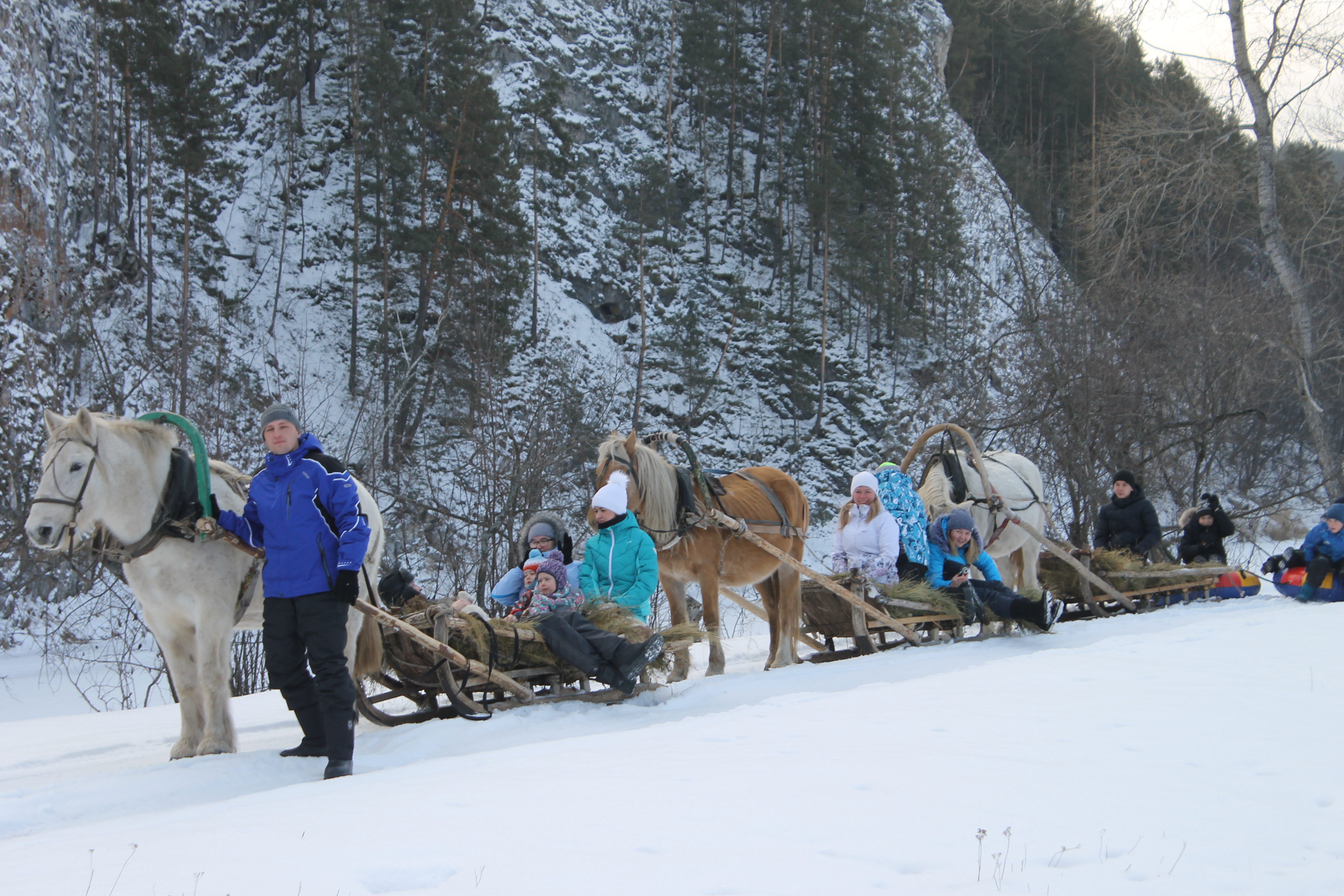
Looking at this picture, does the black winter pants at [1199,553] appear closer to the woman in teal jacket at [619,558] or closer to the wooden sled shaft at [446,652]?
the woman in teal jacket at [619,558]

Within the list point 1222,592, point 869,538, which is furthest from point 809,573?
point 1222,592

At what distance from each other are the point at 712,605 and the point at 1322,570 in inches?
292

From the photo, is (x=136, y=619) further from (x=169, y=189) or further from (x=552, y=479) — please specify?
(x=169, y=189)

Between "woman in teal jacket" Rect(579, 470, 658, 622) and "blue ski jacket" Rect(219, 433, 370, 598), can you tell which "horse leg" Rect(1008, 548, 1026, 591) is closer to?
"woman in teal jacket" Rect(579, 470, 658, 622)

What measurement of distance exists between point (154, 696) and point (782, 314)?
20015 millimetres

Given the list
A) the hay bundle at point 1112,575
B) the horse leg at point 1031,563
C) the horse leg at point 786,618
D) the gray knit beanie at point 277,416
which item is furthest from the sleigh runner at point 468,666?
the hay bundle at point 1112,575

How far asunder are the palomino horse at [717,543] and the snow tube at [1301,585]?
19.9 ft

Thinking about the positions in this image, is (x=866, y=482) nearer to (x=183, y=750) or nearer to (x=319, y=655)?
(x=319, y=655)

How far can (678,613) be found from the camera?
7.75 m

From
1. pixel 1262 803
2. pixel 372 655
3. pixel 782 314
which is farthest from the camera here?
pixel 782 314

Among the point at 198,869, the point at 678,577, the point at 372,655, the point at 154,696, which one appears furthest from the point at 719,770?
the point at 154,696

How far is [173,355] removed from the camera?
13680 mm

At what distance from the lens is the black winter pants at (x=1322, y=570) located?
1039cm

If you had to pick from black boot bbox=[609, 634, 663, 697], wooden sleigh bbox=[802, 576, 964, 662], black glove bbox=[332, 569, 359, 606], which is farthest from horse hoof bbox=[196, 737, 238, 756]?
wooden sleigh bbox=[802, 576, 964, 662]
